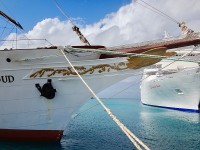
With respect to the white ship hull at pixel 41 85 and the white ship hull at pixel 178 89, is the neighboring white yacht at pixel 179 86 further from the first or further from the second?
the white ship hull at pixel 41 85

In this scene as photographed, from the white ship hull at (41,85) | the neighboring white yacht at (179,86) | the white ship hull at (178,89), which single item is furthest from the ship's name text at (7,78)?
the white ship hull at (178,89)

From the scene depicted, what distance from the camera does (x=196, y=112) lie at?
31734mm

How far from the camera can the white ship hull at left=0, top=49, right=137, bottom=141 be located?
11008 millimetres

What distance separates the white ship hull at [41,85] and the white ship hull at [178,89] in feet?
65.0

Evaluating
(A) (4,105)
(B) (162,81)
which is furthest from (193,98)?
(A) (4,105)

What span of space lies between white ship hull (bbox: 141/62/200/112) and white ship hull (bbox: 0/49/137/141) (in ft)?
65.0

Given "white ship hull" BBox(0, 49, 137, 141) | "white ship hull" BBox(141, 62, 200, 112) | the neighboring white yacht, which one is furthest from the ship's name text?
"white ship hull" BBox(141, 62, 200, 112)

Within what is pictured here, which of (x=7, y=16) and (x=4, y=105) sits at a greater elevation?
(x=7, y=16)

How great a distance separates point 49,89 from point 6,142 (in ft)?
9.85

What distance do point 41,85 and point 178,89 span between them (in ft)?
80.7

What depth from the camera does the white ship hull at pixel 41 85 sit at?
11008 millimetres

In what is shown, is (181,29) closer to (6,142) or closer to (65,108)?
(65,108)

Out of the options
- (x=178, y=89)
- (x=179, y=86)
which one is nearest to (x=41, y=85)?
(x=179, y=86)

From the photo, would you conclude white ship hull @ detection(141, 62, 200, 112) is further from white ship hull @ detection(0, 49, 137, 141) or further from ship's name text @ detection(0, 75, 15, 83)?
ship's name text @ detection(0, 75, 15, 83)
